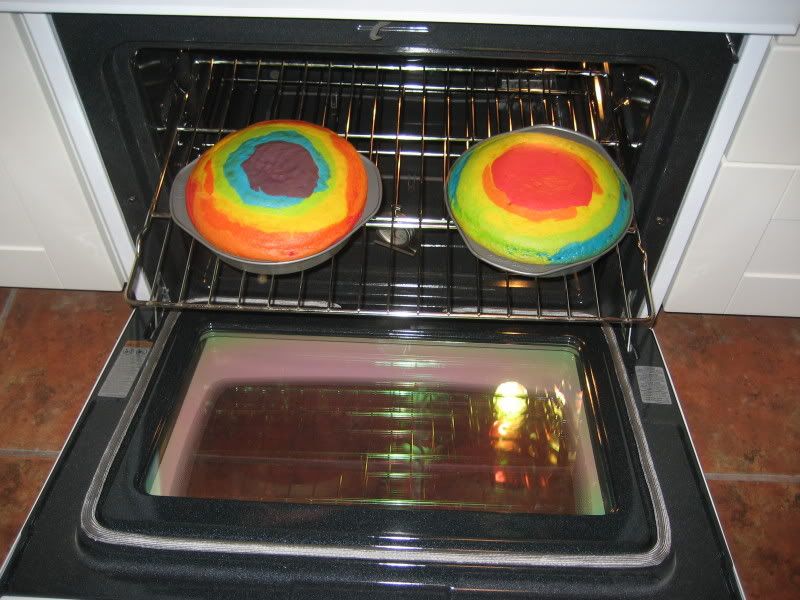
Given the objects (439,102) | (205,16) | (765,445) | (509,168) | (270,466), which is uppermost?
(205,16)

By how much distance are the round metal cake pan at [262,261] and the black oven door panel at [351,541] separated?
26 cm

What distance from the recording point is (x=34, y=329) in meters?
1.20

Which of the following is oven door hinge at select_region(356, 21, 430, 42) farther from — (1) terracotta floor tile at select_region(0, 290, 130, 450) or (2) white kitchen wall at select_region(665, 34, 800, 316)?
(1) terracotta floor tile at select_region(0, 290, 130, 450)

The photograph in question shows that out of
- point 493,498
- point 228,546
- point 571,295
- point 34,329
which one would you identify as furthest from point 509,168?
point 34,329

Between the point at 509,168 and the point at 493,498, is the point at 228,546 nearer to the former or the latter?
the point at 493,498

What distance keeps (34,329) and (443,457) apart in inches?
31.0

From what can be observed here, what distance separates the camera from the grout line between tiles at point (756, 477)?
1.01 metres

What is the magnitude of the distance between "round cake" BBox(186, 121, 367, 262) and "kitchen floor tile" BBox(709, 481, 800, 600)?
70 centimetres

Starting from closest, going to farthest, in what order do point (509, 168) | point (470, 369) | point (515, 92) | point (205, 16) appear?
point (205, 16) → point (509, 168) → point (470, 369) → point (515, 92)

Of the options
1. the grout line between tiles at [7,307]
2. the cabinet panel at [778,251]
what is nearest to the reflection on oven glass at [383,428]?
the cabinet panel at [778,251]

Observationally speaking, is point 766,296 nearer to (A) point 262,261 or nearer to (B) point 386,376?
(B) point 386,376

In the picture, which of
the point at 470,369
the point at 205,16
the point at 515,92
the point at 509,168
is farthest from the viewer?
the point at 515,92

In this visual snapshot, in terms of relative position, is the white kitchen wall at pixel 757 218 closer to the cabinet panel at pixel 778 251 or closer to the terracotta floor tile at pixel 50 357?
the cabinet panel at pixel 778 251

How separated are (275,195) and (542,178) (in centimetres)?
33
